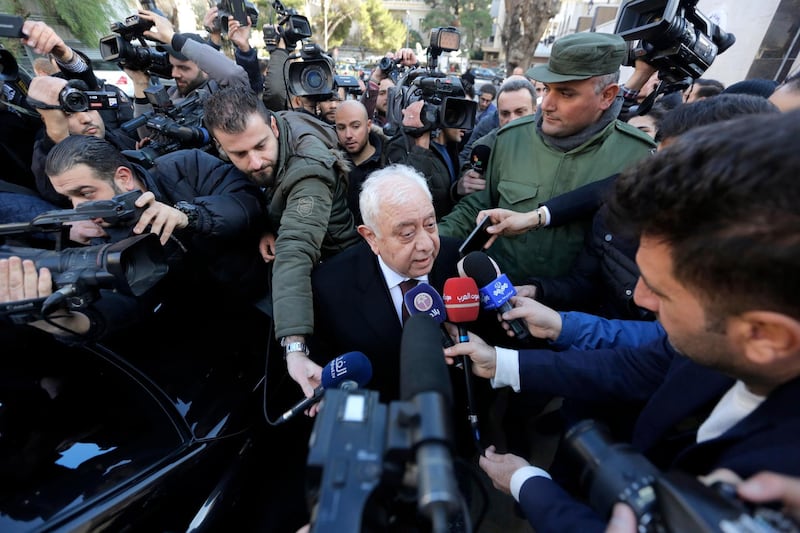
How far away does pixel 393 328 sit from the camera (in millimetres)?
1926

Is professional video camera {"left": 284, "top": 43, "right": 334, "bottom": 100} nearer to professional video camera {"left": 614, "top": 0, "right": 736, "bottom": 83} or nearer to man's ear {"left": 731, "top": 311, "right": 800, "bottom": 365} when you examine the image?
professional video camera {"left": 614, "top": 0, "right": 736, "bottom": 83}

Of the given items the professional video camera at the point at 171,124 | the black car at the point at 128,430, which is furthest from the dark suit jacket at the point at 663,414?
the professional video camera at the point at 171,124

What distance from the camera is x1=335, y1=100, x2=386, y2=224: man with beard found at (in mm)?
3430

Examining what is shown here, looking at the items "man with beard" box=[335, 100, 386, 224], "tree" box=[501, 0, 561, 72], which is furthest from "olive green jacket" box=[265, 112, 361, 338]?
"tree" box=[501, 0, 561, 72]

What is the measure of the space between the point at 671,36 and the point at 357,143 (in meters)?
2.46

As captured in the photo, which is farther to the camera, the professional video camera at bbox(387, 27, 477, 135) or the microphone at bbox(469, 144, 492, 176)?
the professional video camera at bbox(387, 27, 477, 135)

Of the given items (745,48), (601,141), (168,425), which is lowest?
(168,425)

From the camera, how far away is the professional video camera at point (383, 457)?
0.54m

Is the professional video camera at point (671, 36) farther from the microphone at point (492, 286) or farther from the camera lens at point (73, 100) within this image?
the camera lens at point (73, 100)

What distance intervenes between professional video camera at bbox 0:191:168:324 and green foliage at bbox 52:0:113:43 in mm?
17971

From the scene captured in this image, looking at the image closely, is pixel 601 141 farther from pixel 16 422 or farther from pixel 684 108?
pixel 16 422

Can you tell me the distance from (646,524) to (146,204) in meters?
2.01

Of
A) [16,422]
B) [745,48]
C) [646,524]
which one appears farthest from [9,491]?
[745,48]

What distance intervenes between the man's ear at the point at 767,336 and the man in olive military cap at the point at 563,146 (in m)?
1.49
